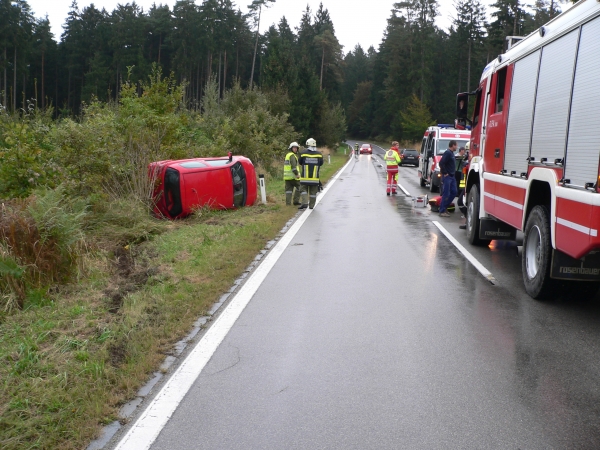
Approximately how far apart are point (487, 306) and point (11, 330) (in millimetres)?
4740

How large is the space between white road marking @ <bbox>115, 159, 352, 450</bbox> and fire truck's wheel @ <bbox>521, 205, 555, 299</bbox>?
10.4 feet

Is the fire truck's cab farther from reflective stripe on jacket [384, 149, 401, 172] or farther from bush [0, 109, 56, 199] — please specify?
bush [0, 109, 56, 199]

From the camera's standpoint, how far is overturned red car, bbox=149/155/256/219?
1337 cm

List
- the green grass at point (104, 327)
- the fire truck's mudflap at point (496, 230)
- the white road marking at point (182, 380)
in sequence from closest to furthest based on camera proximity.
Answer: the white road marking at point (182, 380) → the green grass at point (104, 327) → the fire truck's mudflap at point (496, 230)

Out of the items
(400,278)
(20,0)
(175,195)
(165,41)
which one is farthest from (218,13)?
(400,278)

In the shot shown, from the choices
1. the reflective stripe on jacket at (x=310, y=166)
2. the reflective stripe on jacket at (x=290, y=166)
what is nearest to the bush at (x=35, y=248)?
the reflective stripe on jacket at (x=290, y=166)

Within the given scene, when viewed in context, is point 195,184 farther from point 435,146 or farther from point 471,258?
point 435,146

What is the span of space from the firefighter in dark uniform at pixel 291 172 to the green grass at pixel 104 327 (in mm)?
4895

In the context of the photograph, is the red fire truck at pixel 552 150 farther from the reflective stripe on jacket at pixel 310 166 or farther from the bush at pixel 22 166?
the bush at pixel 22 166

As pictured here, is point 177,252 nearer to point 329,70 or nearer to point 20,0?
point 20,0

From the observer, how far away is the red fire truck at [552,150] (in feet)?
18.7

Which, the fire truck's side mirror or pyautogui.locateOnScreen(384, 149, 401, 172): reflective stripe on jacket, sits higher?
the fire truck's side mirror

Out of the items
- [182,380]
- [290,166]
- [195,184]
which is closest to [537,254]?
[182,380]

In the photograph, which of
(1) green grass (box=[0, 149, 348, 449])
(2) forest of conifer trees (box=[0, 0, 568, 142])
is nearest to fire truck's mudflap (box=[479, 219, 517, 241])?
(1) green grass (box=[0, 149, 348, 449])
